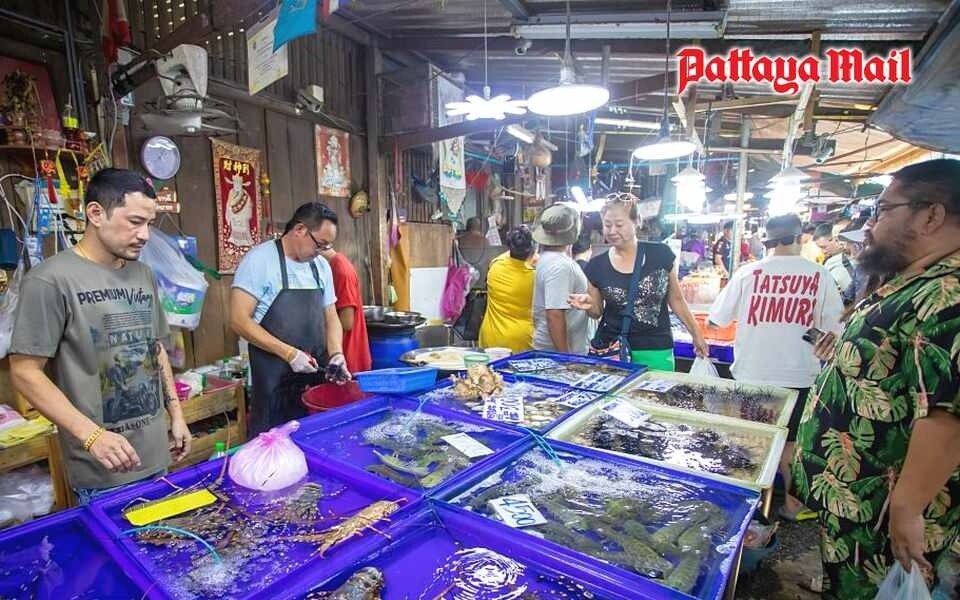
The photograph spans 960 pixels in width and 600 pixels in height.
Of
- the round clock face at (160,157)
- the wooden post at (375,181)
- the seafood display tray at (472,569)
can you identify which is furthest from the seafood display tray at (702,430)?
the wooden post at (375,181)

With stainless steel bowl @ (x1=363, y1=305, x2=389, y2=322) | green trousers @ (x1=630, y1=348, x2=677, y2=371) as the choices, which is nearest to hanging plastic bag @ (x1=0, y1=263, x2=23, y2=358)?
stainless steel bowl @ (x1=363, y1=305, x2=389, y2=322)

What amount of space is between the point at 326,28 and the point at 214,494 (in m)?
5.53

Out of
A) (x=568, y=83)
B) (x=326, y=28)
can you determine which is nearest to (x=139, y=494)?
(x=568, y=83)

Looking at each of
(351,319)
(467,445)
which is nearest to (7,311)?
(351,319)

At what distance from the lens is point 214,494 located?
1.54 m

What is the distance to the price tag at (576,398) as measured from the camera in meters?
2.37

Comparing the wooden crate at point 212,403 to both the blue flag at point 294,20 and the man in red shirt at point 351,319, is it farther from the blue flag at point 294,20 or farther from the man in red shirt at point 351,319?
the blue flag at point 294,20

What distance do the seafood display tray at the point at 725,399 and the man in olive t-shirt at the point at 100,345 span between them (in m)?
2.29

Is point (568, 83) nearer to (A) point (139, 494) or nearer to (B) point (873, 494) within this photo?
(B) point (873, 494)

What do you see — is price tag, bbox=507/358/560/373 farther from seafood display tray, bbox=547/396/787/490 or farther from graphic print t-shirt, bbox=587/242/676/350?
seafood display tray, bbox=547/396/787/490

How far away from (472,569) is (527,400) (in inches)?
51.4

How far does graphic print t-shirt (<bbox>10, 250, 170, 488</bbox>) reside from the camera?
73.6 inches

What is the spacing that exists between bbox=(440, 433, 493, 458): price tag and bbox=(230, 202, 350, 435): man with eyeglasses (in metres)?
1.25

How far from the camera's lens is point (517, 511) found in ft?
4.71
